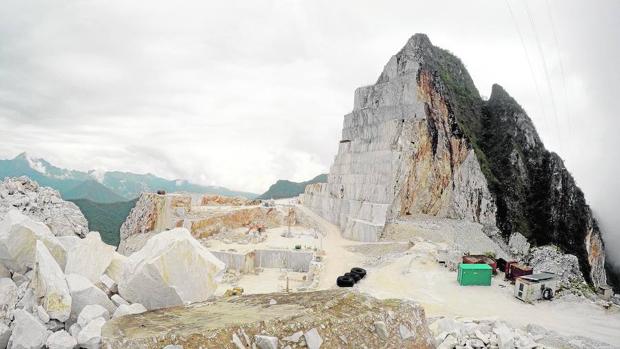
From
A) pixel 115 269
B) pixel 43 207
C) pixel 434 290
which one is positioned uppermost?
pixel 43 207

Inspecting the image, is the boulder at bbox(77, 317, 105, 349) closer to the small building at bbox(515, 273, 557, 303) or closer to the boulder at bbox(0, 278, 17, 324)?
the boulder at bbox(0, 278, 17, 324)

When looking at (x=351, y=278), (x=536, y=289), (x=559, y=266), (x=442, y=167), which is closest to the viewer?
(x=536, y=289)

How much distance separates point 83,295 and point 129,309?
0.72 metres

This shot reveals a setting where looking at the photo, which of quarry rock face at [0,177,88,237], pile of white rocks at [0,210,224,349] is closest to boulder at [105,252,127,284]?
pile of white rocks at [0,210,224,349]

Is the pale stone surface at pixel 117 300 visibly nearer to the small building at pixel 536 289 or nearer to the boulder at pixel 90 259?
the boulder at pixel 90 259

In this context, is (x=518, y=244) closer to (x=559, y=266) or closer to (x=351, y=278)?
(x=559, y=266)

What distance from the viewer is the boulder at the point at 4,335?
16.4 feet

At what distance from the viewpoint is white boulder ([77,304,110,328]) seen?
17.3ft

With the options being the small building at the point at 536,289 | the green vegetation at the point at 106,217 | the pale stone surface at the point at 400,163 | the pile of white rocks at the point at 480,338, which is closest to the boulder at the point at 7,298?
the pile of white rocks at the point at 480,338

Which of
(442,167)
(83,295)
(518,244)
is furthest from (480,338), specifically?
(518,244)

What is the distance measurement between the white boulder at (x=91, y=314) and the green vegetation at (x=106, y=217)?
60029 millimetres

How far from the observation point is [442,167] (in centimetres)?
4569

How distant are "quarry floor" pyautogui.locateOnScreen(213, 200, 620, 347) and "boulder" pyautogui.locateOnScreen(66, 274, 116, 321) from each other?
43.8 ft

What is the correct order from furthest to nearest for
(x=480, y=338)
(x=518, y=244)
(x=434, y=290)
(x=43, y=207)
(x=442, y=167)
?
(x=518, y=244) < (x=442, y=167) < (x=434, y=290) < (x=43, y=207) < (x=480, y=338)
